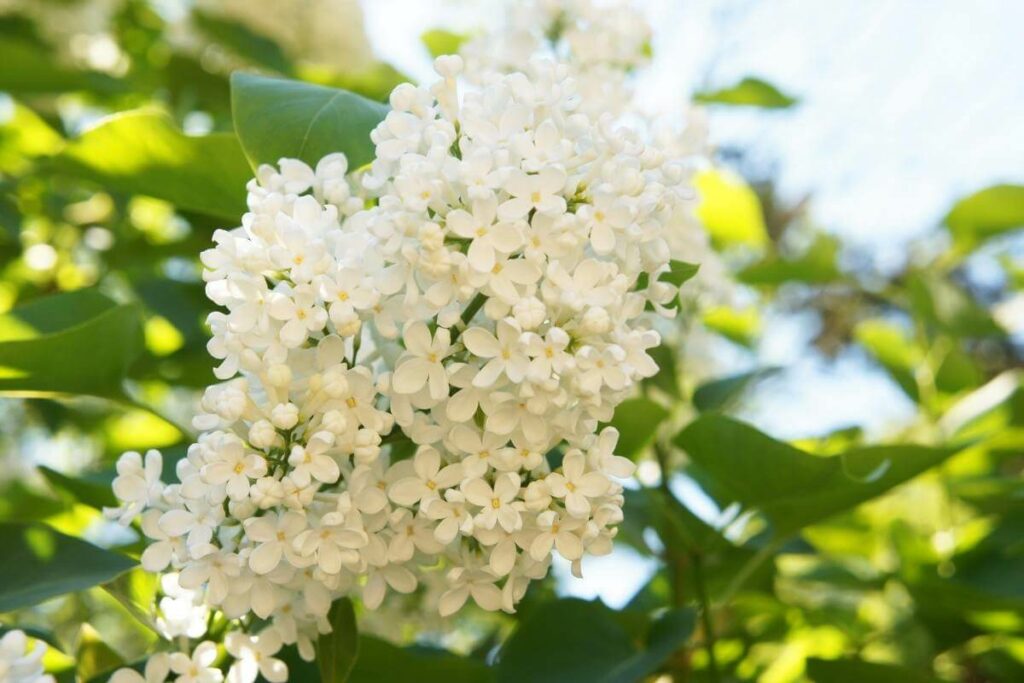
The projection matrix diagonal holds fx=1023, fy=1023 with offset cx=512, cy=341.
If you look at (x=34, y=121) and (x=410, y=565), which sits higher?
(x=410, y=565)

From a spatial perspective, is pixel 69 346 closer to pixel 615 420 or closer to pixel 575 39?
pixel 615 420

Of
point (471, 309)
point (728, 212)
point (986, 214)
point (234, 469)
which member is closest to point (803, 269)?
point (728, 212)

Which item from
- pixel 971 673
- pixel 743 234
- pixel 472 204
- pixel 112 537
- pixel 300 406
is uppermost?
pixel 472 204

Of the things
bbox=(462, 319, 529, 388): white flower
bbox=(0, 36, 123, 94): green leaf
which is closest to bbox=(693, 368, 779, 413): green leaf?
bbox=(462, 319, 529, 388): white flower

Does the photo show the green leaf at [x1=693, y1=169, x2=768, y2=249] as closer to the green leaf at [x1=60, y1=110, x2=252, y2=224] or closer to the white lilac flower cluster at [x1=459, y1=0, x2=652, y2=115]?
the white lilac flower cluster at [x1=459, y1=0, x2=652, y2=115]

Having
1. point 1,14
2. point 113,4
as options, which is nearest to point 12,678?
point 1,14

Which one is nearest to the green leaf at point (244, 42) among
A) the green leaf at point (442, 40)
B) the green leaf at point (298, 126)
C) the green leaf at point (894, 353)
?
the green leaf at point (442, 40)

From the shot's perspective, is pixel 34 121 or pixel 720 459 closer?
pixel 720 459

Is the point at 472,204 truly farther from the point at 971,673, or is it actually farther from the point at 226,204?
the point at 971,673
